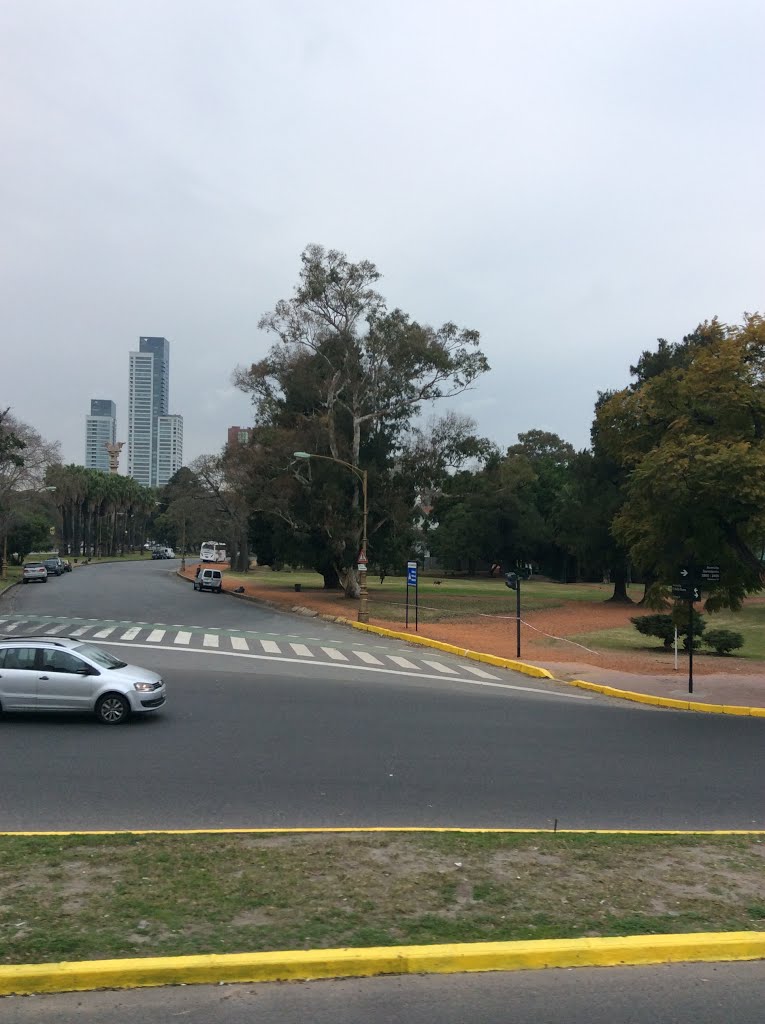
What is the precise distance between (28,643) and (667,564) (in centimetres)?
1836

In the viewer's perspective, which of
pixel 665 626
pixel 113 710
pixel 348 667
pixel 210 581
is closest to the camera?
pixel 113 710

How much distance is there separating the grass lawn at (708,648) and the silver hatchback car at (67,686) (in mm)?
17731

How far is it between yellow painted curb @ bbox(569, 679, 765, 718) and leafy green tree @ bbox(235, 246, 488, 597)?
1131 inches

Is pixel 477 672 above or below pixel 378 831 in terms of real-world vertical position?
below

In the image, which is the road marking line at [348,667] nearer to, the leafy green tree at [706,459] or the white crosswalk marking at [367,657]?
the white crosswalk marking at [367,657]

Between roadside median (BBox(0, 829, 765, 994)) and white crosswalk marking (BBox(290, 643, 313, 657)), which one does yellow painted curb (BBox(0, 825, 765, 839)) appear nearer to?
roadside median (BBox(0, 829, 765, 994))

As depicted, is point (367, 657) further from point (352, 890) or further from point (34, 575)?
point (34, 575)

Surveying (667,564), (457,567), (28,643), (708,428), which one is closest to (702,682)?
(667,564)

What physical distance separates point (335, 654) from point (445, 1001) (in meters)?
21.7

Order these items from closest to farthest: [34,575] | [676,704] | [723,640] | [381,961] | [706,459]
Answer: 1. [381,961]
2. [676,704]
3. [706,459]
4. [723,640]
5. [34,575]

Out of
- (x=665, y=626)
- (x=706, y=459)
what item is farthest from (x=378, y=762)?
(x=665, y=626)

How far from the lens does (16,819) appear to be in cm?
871

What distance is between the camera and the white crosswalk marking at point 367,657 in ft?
81.3

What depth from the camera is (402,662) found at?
992 inches
